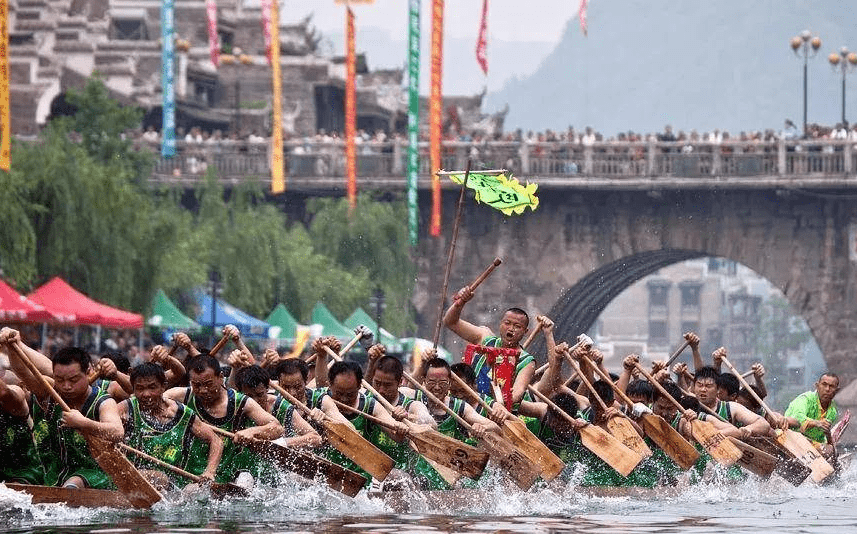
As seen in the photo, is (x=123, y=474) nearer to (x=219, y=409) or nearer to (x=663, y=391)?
(x=219, y=409)

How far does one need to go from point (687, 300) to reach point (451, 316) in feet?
473

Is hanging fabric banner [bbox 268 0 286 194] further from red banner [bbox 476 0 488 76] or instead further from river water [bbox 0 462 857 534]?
river water [bbox 0 462 857 534]

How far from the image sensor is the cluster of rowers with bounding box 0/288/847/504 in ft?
54.9

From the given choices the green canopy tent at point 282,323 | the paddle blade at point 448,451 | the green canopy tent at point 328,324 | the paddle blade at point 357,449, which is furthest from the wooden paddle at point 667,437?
the green canopy tent at point 328,324

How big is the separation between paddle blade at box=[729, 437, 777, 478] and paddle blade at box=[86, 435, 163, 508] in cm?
664

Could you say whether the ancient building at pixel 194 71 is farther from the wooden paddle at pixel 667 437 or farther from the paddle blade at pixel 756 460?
the wooden paddle at pixel 667 437

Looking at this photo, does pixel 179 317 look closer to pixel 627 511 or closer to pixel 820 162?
pixel 820 162

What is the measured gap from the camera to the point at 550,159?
5572cm

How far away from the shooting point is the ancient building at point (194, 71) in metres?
63.1

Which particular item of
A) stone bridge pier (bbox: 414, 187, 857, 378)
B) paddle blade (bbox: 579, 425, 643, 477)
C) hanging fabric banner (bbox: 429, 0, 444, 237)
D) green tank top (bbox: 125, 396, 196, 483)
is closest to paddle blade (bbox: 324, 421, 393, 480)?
green tank top (bbox: 125, 396, 196, 483)

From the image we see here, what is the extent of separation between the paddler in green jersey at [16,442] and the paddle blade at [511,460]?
381 centimetres

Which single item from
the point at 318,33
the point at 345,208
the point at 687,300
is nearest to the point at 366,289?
the point at 345,208

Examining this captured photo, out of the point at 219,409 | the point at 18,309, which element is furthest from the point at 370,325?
the point at 219,409

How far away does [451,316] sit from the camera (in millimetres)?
20125
